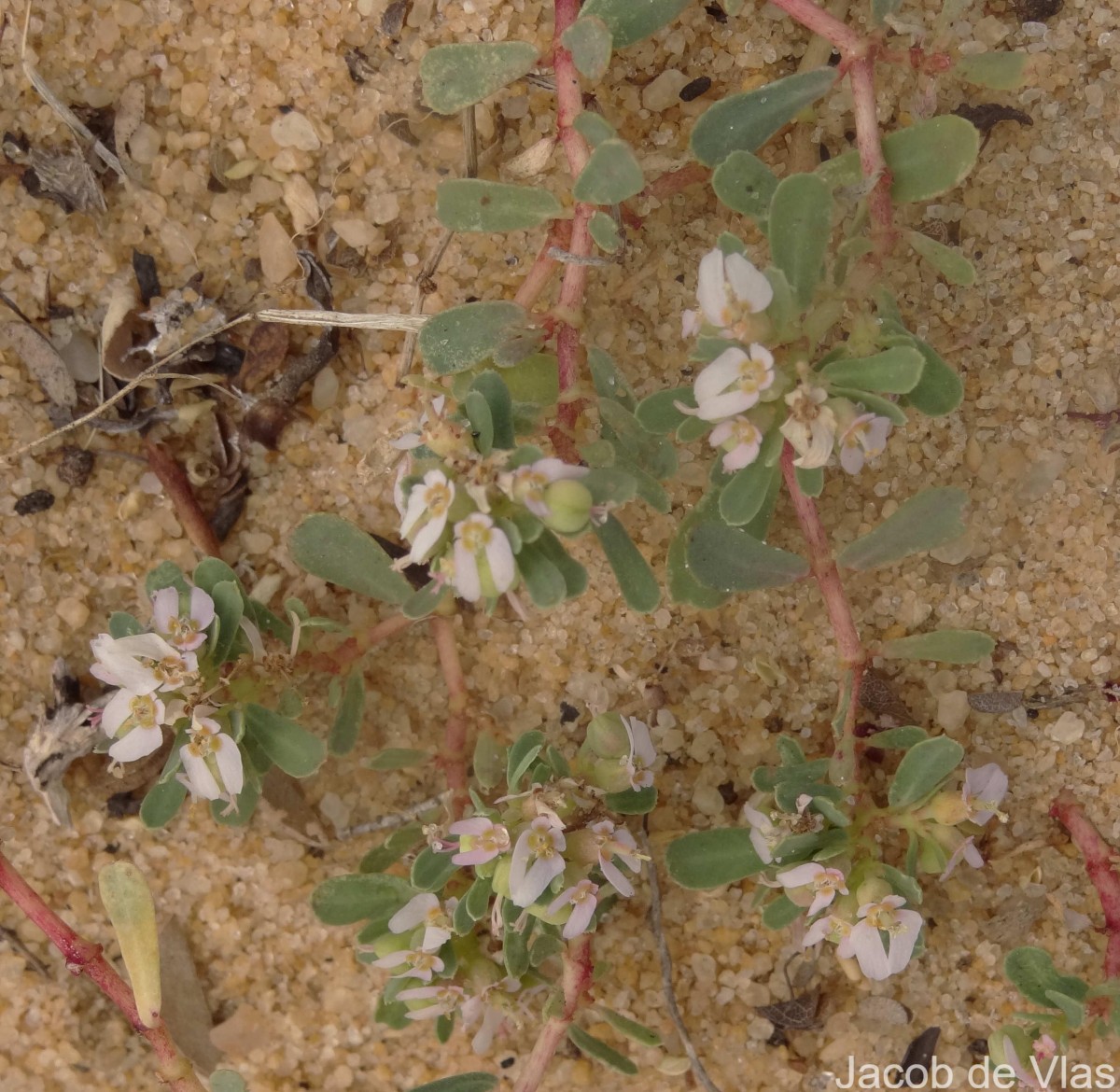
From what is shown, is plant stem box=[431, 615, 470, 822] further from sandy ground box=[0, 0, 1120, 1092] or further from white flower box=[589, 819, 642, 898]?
white flower box=[589, 819, 642, 898]

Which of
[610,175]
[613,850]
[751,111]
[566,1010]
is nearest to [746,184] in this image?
[751,111]

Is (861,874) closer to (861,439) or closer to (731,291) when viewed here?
(861,439)

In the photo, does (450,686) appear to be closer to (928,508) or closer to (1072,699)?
(928,508)

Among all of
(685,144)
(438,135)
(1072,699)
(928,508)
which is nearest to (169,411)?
(438,135)

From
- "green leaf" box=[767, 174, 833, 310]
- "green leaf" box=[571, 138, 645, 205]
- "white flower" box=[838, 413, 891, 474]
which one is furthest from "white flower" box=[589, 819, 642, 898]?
"green leaf" box=[571, 138, 645, 205]

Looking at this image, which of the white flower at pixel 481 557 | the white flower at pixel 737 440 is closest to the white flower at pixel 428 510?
the white flower at pixel 481 557
